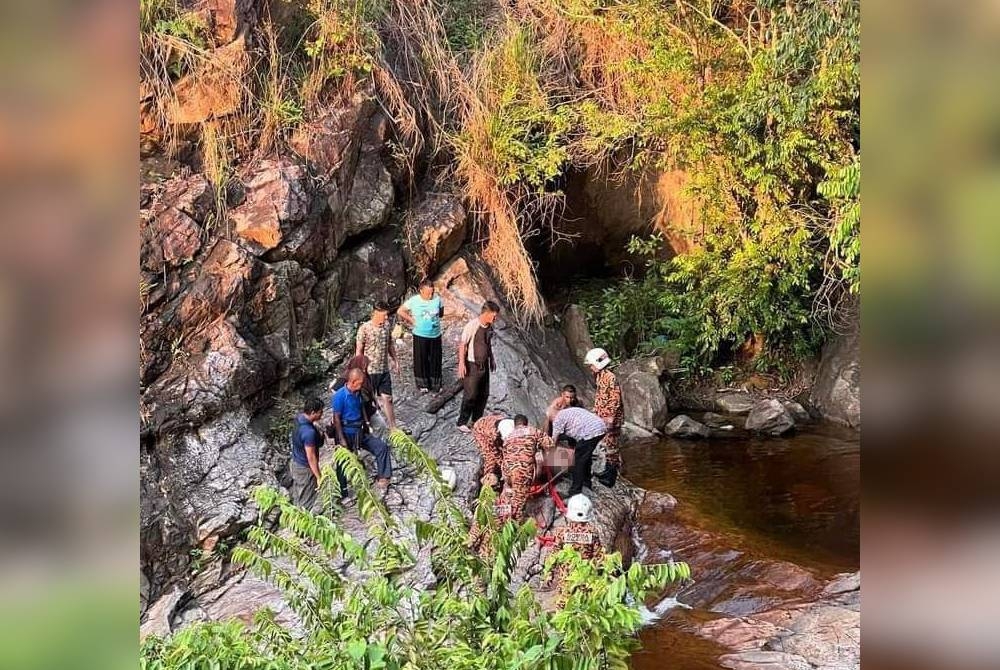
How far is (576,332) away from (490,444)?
3.05m

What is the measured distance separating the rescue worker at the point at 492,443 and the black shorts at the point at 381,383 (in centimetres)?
84

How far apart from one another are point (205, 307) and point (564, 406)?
2.80 metres

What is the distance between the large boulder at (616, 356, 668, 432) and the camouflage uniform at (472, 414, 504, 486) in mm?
2415


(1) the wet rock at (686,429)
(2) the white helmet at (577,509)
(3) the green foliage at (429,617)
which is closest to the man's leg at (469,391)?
(2) the white helmet at (577,509)

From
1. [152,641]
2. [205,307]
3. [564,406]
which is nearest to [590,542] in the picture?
[564,406]

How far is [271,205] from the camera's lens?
6.57 meters

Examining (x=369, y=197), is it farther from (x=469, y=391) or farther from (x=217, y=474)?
(x=217, y=474)

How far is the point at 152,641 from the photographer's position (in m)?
2.55

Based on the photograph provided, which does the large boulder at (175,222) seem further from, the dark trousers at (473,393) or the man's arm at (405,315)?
the dark trousers at (473,393)

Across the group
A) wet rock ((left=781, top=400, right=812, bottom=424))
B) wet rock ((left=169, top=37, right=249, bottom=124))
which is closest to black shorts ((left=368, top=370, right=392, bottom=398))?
wet rock ((left=169, top=37, right=249, bottom=124))

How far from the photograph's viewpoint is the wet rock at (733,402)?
8.14 metres

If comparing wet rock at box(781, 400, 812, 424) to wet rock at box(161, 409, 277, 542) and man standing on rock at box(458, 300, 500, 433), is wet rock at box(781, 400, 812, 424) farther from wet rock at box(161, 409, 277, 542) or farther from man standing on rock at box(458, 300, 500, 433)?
wet rock at box(161, 409, 277, 542)

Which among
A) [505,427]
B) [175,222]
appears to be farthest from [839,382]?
[175,222]

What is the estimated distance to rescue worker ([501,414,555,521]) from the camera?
17.4 ft
